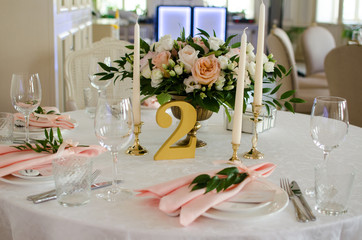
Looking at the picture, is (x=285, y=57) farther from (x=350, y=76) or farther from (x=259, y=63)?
(x=259, y=63)

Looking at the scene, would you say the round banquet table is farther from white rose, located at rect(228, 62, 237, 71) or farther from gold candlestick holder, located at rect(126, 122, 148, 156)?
white rose, located at rect(228, 62, 237, 71)

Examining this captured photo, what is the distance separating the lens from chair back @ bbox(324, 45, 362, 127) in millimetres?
2980

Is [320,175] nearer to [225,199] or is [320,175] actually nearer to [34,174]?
[225,199]

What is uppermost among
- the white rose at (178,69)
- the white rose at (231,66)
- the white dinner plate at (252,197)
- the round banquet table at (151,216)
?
the white rose at (231,66)

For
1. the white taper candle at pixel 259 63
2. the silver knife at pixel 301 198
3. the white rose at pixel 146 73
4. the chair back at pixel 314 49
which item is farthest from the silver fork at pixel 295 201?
Answer: the chair back at pixel 314 49

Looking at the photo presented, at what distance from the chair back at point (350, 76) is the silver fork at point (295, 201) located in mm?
2020

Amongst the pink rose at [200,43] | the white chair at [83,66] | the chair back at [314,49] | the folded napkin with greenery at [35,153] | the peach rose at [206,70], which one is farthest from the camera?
the chair back at [314,49]

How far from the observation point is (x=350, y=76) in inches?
119

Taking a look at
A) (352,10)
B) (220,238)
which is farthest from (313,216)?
(352,10)

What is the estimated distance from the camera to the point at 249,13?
996 centimetres

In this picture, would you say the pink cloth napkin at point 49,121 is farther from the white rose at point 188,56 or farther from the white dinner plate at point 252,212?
the white dinner plate at point 252,212

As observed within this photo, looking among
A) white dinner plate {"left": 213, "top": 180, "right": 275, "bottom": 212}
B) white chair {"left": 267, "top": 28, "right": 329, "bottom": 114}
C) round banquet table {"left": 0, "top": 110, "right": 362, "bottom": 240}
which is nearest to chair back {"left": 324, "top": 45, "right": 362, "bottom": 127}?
white chair {"left": 267, "top": 28, "right": 329, "bottom": 114}

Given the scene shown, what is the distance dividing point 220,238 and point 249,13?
9.49 meters

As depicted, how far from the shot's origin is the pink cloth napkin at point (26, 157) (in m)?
1.14
